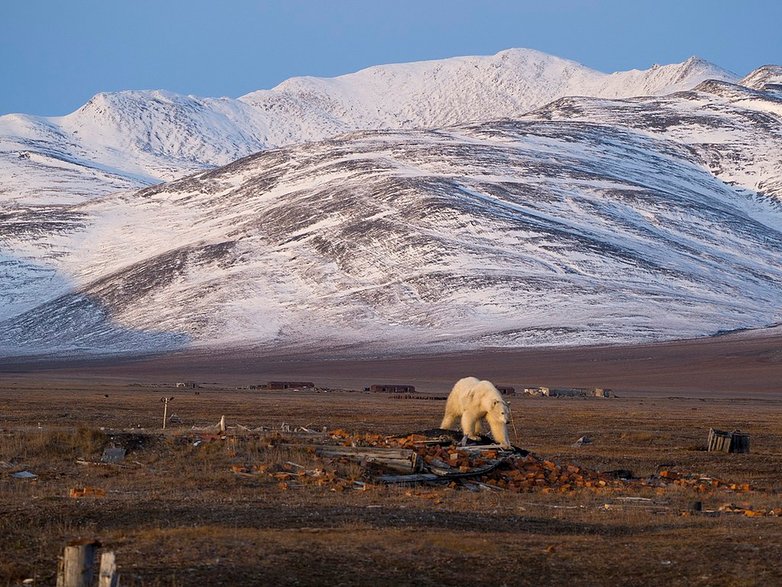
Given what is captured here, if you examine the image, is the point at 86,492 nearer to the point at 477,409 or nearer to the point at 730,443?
the point at 477,409

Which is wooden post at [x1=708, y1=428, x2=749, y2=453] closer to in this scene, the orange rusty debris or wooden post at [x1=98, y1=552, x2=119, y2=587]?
the orange rusty debris

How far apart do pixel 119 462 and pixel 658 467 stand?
12.9 meters

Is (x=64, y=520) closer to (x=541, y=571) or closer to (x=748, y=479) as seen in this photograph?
(x=541, y=571)

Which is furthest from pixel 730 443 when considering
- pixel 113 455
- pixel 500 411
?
pixel 113 455

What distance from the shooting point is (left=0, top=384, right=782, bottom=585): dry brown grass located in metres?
15.0

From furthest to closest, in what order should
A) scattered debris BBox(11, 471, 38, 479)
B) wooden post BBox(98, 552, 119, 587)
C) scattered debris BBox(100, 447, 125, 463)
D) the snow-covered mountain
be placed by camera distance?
the snow-covered mountain, scattered debris BBox(100, 447, 125, 463), scattered debris BBox(11, 471, 38, 479), wooden post BBox(98, 552, 119, 587)

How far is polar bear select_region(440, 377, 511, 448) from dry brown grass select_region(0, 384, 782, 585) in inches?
108

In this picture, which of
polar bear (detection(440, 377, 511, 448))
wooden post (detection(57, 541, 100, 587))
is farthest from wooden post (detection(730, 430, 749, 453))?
wooden post (detection(57, 541, 100, 587))

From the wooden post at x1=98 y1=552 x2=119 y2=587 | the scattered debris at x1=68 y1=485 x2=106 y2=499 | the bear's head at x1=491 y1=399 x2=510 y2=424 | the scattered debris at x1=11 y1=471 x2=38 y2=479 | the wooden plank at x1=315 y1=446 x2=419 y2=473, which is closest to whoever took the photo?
the wooden post at x1=98 y1=552 x2=119 y2=587

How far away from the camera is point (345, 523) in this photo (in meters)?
18.5

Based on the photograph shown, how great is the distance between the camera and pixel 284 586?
14102 millimetres

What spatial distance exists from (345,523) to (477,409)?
12.9 metres

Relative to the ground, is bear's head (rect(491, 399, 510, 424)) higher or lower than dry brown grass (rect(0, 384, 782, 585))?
higher

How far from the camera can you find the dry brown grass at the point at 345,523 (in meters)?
15.0
